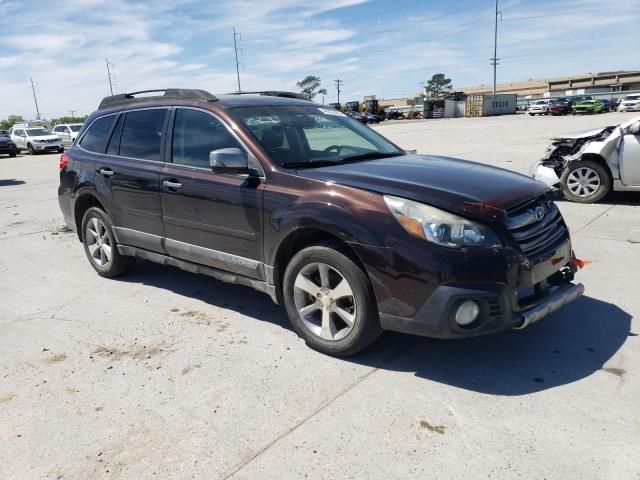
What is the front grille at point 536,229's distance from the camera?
10.8 ft

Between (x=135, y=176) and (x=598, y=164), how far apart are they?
6858 mm

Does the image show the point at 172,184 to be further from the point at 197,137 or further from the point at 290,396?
the point at 290,396

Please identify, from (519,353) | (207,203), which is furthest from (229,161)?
(519,353)

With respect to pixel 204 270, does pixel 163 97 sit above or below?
above

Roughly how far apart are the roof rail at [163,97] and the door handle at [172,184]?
711mm

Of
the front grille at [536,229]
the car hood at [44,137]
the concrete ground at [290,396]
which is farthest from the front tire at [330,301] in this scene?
the car hood at [44,137]

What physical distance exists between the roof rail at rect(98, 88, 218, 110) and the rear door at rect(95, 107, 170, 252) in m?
0.13

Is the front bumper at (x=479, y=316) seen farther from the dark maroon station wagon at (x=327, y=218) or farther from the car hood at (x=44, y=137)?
the car hood at (x=44, y=137)

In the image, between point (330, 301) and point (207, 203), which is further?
point (207, 203)

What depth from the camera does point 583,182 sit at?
841cm

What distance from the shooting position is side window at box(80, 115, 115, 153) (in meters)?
5.39

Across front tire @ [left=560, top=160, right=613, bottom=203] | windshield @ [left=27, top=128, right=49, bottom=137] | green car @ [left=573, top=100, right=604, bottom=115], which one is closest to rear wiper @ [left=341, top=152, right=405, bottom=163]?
front tire @ [left=560, top=160, right=613, bottom=203]

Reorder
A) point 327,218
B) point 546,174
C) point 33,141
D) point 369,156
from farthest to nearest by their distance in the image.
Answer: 1. point 33,141
2. point 546,174
3. point 369,156
4. point 327,218

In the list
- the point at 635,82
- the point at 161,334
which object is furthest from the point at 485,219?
the point at 635,82
